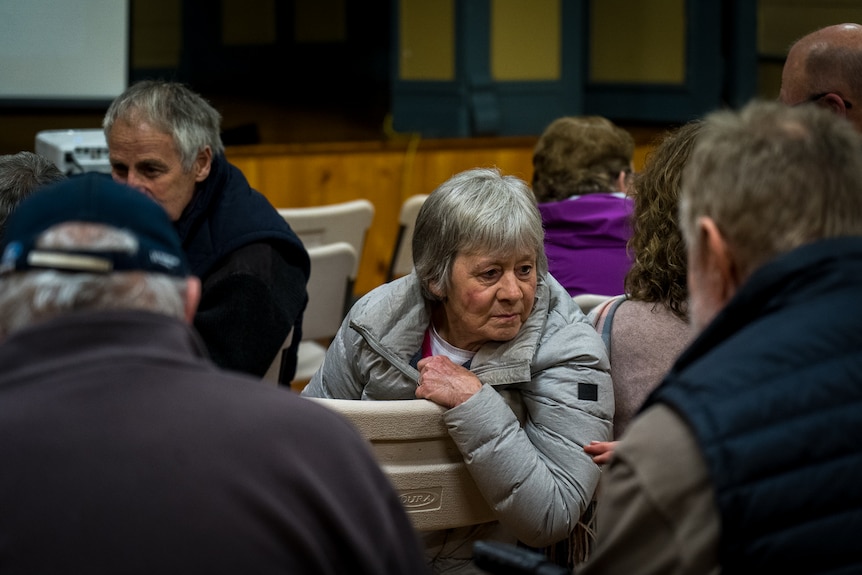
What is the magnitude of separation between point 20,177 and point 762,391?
165 cm

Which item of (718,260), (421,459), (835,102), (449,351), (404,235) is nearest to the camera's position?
(718,260)

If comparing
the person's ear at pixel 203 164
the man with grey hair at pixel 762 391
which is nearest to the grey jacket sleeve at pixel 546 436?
the man with grey hair at pixel 762 391

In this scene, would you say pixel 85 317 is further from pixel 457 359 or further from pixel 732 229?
pixel 457 359

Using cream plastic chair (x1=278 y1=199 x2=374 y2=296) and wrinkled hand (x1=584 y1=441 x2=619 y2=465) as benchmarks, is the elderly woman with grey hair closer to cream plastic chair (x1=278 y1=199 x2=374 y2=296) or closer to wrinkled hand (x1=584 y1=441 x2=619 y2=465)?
wrinkled hand (x1=584 y1=441 x2=619 y2=465)

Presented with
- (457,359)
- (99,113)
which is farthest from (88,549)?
(99,113)

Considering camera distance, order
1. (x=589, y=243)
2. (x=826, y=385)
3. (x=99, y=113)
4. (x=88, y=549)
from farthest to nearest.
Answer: (x=99, y=113) < (x=589, y=243) < (x=826, y=385) < (x=88, y=549)

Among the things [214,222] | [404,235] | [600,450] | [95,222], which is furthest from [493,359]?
[404,235]

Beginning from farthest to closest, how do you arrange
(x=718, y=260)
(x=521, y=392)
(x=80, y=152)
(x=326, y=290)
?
(x=80, y=152)
(x=326, y=290)
(x=521, y=392)
(x=718, y=260)

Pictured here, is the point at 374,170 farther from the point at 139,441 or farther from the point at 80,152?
the point at 139,441

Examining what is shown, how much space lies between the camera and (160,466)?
102cm

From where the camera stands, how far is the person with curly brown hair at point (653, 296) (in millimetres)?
2037

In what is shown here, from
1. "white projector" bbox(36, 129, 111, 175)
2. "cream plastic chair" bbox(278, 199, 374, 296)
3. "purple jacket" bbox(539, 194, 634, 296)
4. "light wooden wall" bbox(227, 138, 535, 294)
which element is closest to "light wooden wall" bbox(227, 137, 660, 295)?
"light wooden wall" bbox(227, 138, 535, 294)

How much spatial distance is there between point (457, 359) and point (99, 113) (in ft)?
17.7

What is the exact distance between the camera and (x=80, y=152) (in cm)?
409
